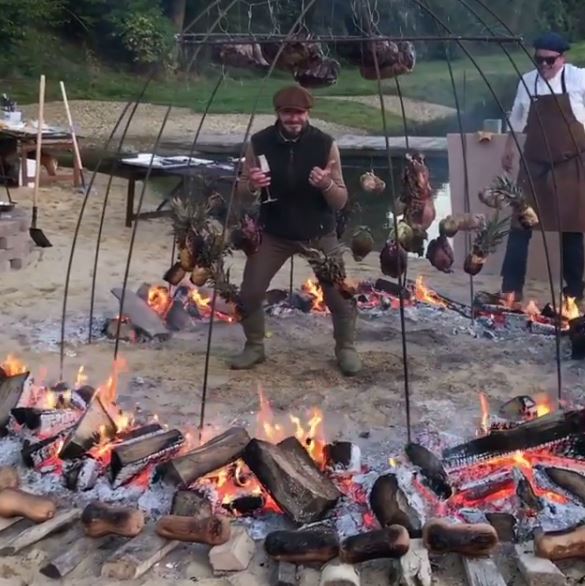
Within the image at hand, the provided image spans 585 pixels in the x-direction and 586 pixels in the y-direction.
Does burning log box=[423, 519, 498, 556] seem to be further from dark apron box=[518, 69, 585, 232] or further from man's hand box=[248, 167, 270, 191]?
dark apron box=[518, 69, 585, 232]

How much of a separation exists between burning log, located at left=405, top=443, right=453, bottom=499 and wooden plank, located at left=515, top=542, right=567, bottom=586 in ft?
1.90

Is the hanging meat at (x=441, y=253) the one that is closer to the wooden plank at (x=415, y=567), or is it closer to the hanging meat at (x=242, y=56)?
the hanging meat at (x=242, y=56)

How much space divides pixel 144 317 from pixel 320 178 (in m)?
2.13

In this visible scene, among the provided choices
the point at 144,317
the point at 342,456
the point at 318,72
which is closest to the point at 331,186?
the point at 318,72

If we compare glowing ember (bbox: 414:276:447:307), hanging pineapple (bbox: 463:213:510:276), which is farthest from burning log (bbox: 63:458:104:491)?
glowing ember (bbox: 414:276:447:307)

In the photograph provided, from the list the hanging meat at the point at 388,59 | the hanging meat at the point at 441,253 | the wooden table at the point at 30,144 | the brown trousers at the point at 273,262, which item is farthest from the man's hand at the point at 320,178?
the wooden table at the point at 30,144

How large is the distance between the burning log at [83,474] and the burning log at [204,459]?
36 centimetres

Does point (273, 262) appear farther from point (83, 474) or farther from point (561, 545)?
point (561, 545)

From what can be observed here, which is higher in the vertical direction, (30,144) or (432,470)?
(432,470)

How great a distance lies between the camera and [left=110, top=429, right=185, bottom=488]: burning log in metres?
4.47

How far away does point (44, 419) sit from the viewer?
4938 millimetres

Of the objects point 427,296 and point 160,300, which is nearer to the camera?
point 160,300

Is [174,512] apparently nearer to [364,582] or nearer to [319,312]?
[364,582]

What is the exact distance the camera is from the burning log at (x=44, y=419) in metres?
4.94
